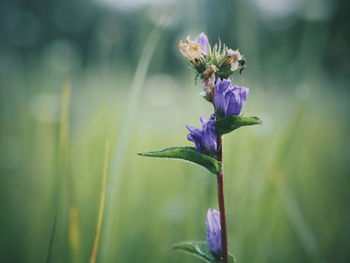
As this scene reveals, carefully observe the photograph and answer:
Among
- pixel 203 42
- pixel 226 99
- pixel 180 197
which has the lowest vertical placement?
pixel 180 197

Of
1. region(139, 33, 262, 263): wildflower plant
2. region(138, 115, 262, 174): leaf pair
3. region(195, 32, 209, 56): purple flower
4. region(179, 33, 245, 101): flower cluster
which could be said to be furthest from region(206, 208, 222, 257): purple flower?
region(195, 32, 209, 56): purple flower

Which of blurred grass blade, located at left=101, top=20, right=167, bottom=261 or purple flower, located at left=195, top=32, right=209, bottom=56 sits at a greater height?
purple flower, located at left=195, top=32, right=209, bottom=56

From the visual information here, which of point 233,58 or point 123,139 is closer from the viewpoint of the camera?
point 233,58

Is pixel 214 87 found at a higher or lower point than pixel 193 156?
higher

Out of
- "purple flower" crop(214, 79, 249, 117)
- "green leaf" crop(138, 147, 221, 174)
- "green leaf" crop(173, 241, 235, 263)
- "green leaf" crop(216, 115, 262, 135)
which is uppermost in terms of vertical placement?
"purple flower" crop(214, 79, 249, 117)

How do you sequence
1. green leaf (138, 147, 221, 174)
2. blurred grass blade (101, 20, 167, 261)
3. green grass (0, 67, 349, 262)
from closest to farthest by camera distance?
green leaf (138, 147, 221, 174)
blurred grass blade (101, 20, 167, 261)
green grass (0, 67, 349, 262)

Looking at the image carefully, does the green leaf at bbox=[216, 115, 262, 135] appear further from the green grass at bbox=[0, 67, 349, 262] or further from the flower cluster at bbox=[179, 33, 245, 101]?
the green grass at bbox=[0, 67, 349, 262]

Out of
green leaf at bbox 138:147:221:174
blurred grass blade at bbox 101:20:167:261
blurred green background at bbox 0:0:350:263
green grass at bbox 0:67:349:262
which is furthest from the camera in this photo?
green grass at bbox 0:67:349:262

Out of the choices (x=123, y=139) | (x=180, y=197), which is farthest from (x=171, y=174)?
(x=123, y=139)

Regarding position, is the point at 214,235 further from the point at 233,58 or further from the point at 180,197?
the point at 180,197
